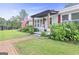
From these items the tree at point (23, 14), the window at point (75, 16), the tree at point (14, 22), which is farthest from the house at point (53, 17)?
the tree at point (14, 22)

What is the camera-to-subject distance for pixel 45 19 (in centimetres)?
687

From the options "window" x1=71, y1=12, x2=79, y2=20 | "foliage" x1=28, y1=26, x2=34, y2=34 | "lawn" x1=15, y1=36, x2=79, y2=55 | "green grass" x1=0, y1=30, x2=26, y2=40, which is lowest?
"lawn" x1=15, y1=36, x2=79, y2=55

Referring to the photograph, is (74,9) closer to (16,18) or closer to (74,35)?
(74,35)

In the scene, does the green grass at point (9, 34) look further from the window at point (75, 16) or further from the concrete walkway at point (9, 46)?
the window at point (75, 16)

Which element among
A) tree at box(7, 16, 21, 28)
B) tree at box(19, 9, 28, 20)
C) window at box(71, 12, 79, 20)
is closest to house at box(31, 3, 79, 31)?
window at box(71, 12, 79, 20)

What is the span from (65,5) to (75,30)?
52 cm

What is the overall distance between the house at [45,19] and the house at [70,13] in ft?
0.35

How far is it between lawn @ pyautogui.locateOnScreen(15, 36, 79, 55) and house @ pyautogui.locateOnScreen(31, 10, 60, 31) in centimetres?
28

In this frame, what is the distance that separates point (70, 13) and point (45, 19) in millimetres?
509

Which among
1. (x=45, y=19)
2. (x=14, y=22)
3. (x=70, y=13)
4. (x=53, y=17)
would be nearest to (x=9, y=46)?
(x=14, y=22)

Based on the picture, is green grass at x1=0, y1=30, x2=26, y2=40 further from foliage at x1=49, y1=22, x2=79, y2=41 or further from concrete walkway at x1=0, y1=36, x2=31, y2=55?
foliage at x1=49, y1=22, x2=79, y2=41

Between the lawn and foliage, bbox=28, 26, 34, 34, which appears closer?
the lawn

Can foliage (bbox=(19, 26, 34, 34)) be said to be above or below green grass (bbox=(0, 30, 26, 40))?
above

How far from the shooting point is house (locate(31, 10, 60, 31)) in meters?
6.80
